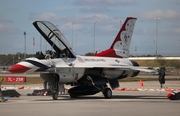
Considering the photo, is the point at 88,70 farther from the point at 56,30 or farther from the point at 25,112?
the point at 25,112

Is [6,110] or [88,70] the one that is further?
[88,70]

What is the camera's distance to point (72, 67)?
82.3ft

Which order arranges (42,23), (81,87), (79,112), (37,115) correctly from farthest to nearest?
(81,87) < (42,23) < (79,112) < (37,115)

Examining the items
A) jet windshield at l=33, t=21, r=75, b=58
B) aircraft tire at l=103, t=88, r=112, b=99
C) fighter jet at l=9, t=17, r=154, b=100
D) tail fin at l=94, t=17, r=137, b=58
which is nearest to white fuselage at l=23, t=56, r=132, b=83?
fighter jet at l=9, t=17, r=154, b=100

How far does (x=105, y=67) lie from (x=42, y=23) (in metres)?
4.65

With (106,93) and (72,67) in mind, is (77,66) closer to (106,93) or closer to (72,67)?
(72,67)

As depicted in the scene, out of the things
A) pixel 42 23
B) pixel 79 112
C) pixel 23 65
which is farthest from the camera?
pixel 42 23

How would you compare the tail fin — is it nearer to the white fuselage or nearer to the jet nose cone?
the white fuselage

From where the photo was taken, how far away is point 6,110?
1752cm

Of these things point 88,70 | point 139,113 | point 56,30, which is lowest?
point 139,113

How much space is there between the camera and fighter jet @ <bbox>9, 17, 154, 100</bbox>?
78.5ft

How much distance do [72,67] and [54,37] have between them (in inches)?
79.8

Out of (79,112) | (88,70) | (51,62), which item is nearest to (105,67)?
(88,70)

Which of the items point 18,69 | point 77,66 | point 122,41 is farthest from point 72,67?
point 122,41
